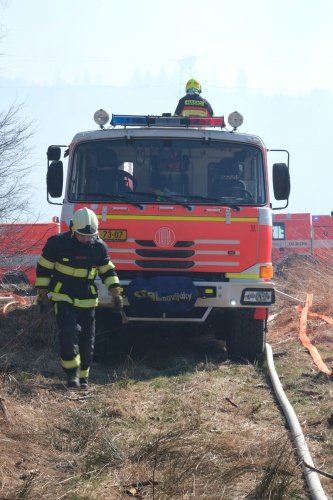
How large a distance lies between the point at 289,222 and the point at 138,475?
23.1 m

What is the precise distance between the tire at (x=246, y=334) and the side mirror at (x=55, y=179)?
2361mm

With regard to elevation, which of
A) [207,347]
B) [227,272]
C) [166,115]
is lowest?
[207,347]

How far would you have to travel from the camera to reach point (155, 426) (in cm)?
579

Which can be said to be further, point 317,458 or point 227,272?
point 227,272

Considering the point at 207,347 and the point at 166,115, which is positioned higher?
the point at 166,115

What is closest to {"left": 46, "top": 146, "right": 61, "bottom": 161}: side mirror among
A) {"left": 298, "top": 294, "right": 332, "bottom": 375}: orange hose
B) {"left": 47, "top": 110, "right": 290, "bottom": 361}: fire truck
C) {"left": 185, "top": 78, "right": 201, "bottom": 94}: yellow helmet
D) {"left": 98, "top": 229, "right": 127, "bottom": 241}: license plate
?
{"left": 47, "top": 110, "right": 290, "bottom": 361}: fire truck

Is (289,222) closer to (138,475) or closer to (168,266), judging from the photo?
(168,266)

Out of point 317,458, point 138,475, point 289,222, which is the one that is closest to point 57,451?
point 138,475

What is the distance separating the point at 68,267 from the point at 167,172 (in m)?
1.81

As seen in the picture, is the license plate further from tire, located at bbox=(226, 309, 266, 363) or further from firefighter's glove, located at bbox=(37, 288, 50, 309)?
tire, located at bbox=(226, 309, 266, 363)

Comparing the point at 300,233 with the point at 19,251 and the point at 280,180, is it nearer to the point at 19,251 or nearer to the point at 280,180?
the point at 19,251

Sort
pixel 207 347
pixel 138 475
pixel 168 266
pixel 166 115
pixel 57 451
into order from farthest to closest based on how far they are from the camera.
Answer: pixel 207 347 < pixel 166 115 < pixel 168 266 < pixel 57 451 < pixel 138 475

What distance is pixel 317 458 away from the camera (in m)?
5.01

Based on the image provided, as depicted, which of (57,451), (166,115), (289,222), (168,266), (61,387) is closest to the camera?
(57,451)
